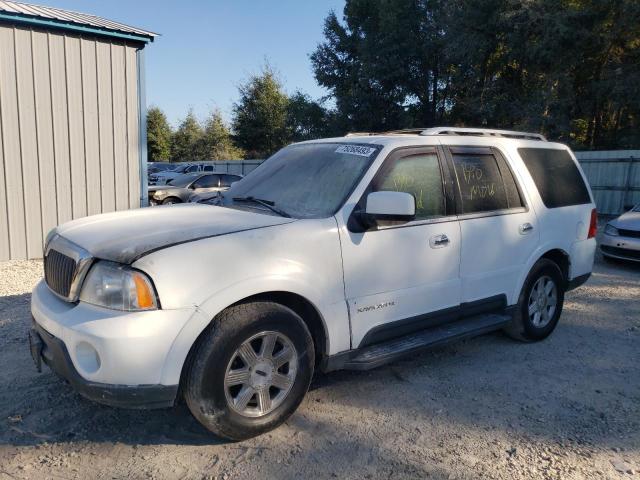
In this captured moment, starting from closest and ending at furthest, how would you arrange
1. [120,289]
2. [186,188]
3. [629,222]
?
[120,289] → [629,222] → [186,188]

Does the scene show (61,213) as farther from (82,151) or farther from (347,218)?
(347,218)

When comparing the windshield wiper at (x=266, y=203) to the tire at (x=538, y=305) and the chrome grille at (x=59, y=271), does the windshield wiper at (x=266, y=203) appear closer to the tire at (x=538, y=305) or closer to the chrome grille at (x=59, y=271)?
the chrome grille at (x=59, y=271)

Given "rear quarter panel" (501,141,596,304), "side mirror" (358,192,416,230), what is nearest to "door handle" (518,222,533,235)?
"rear quarter panel" (501,141,596,304)

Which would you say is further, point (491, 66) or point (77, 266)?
point (491, 66)

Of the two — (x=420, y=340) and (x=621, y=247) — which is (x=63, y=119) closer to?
(x=420, y=340)

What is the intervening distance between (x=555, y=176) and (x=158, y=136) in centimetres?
5201

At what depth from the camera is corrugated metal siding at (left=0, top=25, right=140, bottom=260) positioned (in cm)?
791

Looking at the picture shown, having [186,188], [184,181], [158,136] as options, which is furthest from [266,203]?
[158,136]

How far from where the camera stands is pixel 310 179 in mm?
3895

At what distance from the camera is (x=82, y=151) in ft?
28.0

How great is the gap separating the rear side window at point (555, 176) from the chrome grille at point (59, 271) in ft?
12.6

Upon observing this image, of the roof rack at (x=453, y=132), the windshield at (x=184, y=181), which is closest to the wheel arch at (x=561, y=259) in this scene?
the roof rack at (x=453, y=132)

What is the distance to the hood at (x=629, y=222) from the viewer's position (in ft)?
28.4

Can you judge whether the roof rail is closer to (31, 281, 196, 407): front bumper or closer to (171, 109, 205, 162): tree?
(31, 281, 196, 407): front bumper
